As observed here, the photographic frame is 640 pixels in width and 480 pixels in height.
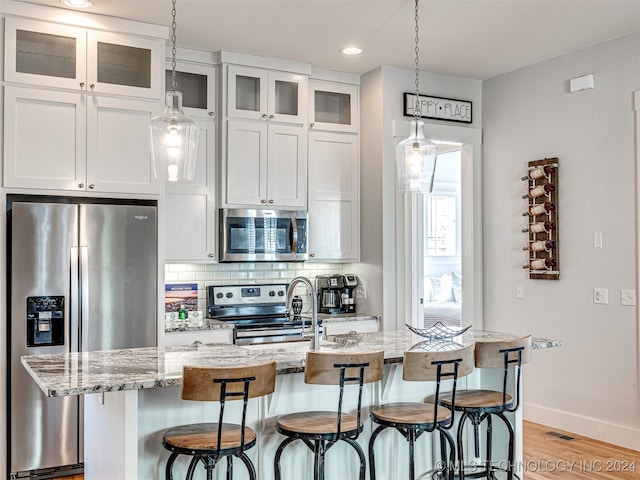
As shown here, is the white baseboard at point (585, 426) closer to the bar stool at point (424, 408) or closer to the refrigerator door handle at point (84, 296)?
the bar stool at point (424, 408)

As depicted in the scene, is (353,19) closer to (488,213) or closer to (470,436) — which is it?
(488,213)

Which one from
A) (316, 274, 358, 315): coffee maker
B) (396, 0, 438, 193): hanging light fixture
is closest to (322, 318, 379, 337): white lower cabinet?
(316, 274, 358, 315): coffee maker

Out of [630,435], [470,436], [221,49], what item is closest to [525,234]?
[630,435]

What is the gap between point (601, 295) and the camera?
15.0 feet

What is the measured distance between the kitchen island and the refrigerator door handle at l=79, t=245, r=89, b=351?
886 mm

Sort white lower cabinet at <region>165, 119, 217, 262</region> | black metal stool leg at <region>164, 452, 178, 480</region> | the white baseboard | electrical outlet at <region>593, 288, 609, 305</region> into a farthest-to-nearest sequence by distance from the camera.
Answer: white lower cabinet at <region>165, 119, 217, 262</region> < electrical outlet at <region>593, 288, 609, 305</region> < the white baseboard < black metal stool leg at <region>164, 452, 178, 480</region>

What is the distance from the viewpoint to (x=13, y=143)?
3.82 metres

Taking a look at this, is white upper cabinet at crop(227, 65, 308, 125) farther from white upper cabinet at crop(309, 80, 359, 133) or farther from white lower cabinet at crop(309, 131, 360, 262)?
white lower cabinet at crop(309, 131, 360, 262)

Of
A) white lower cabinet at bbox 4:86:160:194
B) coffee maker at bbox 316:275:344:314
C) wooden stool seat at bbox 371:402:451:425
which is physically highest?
white lower cabinet at bbox 4:86:160:194

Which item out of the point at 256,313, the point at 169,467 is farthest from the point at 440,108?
the point at 169,467

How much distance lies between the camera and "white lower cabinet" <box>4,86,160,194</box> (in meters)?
3.85

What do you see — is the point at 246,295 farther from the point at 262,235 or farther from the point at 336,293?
the point at 336,293

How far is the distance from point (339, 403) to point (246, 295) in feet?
9.04

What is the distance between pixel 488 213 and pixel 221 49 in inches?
101
